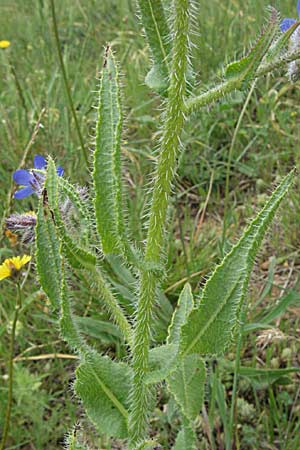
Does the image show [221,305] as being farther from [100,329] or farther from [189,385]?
[100,329]

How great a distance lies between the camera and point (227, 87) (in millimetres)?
1156

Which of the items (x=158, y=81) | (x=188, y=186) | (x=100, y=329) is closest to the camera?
(x=158, y=81)

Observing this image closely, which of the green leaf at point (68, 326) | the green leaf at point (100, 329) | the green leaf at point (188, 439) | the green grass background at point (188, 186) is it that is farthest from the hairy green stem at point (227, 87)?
the green leaf at point (100, 329)

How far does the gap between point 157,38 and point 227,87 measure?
17 cm

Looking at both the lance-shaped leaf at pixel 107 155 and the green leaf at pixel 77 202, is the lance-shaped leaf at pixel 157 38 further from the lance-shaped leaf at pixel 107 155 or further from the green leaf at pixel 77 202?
the green leaf at pixel 77 202

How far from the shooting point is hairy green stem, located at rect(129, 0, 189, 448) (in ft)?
3.73

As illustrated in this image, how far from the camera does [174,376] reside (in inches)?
60.8

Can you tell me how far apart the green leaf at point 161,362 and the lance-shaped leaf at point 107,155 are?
290 millimetres

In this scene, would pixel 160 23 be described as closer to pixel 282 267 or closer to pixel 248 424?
pixel 248 424

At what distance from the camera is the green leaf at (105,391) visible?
1.35 m

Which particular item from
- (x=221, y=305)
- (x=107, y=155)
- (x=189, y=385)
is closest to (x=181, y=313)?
(x=189, y=385)

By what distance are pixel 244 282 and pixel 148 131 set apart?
6.35 feet

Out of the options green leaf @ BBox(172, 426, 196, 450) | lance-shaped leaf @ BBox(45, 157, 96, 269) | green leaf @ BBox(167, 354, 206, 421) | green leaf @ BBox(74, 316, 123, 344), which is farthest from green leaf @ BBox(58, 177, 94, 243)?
green leaf @ BBox(74, 316, 123, 344)

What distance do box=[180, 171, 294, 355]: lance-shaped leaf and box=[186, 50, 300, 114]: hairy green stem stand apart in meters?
0.28
